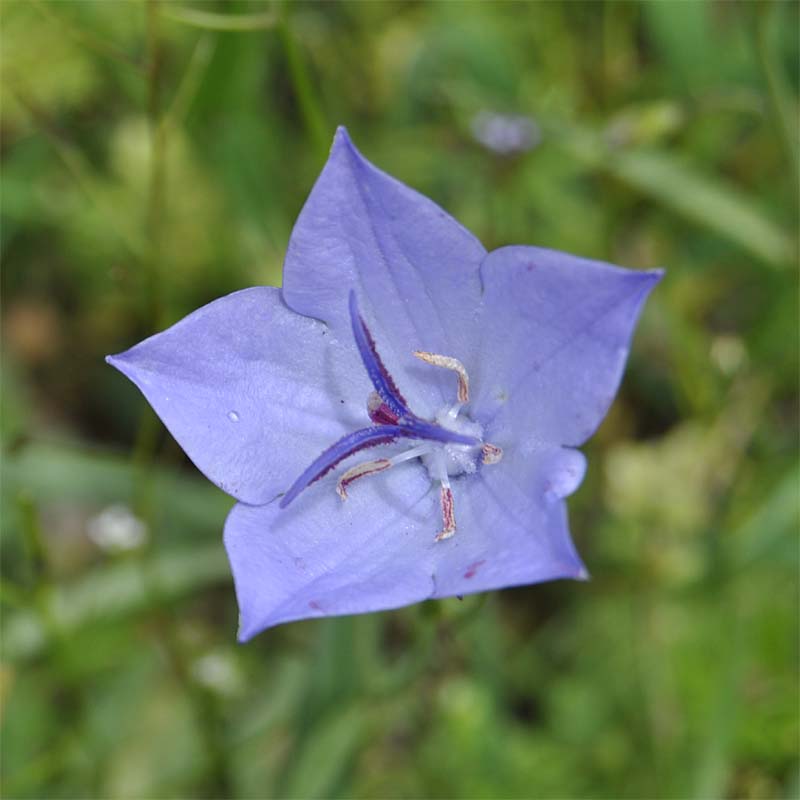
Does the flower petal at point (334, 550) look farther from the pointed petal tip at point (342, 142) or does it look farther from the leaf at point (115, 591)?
the leaf at point (115, 591)

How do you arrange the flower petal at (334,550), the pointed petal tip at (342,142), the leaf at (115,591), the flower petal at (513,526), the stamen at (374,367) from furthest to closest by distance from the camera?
the leaf at (115,591)
the stamen at (374,367)
the pointed petal tip at (342,142)
the flower petal at (334,550)
the flower petal at (513,526)

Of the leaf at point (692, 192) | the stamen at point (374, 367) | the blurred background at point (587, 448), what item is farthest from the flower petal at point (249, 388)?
the leaf at point (692, 192)

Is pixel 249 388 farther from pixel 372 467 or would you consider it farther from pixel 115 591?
pixel 115 591

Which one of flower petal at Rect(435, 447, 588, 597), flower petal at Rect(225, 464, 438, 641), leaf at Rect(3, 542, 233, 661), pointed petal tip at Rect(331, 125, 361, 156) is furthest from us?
leaf at Rect(3, 542, 233, 661)

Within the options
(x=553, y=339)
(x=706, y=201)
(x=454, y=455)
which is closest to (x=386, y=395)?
(x=454, y=455)

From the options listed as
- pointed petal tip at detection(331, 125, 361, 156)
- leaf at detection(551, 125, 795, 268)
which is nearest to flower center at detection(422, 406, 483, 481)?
pointed petal tip at detection(331, 125, 361, 156)

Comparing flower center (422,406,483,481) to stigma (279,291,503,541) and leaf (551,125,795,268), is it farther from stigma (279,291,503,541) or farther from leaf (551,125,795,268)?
leaf (551,125,795,268)

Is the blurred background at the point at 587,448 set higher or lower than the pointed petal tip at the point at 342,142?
lower
